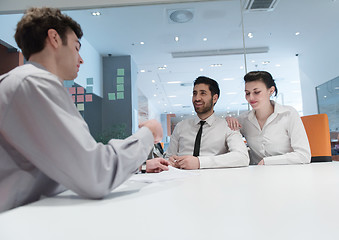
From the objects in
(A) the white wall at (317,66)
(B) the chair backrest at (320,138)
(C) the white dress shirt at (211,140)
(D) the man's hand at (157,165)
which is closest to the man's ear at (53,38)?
(D) the man's hand at (157,165)

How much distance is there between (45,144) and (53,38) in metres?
0.43

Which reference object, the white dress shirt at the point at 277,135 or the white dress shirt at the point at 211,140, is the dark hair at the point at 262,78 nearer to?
the white dress shirt at the point at 277,135

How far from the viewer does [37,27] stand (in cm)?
84

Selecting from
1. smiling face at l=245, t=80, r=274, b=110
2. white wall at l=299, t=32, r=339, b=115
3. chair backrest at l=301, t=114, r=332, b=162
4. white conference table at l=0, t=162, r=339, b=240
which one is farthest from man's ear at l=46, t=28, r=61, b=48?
white wall at l=299, t=32, r=339, b=115

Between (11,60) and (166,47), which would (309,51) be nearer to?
(166,47)

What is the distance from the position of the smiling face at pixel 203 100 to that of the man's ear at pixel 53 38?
148cm

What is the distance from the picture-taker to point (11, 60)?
3.08 m

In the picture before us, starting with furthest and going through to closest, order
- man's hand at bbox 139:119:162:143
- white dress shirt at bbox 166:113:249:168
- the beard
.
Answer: the beard, white dress shirt at bbox 166:113:249:168, man's hand at bbox 139:119:162:143

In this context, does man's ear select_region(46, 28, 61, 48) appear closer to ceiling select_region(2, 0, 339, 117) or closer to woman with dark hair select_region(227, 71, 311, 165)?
woman with dark hair select_region(227, 71, 311, 165)

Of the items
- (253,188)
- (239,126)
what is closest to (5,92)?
(253,188)

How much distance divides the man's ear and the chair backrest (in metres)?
1.98

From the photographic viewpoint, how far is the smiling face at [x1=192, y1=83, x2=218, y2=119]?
216 cm

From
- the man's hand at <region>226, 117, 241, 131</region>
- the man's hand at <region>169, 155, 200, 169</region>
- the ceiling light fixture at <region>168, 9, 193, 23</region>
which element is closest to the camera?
the man's hand at <region>169, 155, 200, 169</region>

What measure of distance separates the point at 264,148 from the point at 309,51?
4557mm
